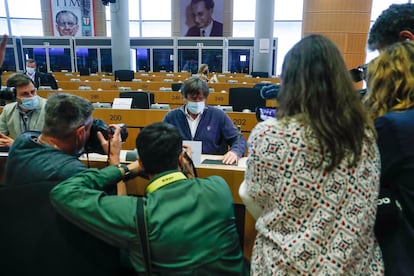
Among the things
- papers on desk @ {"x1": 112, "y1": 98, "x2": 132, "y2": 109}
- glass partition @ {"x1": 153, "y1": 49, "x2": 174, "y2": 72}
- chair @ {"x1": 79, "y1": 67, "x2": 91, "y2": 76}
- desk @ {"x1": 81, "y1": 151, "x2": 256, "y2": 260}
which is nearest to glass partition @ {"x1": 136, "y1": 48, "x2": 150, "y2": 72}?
glass partition @ {"x1": 153, "y1": 49, "x2": 174, "y2": 72}

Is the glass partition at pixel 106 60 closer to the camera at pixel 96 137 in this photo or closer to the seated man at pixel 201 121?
the seated man at pixel 201 121

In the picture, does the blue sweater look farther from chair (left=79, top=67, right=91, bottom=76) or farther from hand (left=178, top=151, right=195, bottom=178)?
Result: chair (left=79, top=67, right=91, bottom=76)

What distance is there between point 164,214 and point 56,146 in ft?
2.02

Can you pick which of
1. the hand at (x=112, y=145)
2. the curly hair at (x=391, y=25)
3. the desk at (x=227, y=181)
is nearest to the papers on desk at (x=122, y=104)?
the desk at (x=227, y=181)

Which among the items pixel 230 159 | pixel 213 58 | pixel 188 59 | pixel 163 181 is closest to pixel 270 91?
pixel 163 181

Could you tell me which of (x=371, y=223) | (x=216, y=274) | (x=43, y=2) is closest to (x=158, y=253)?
(x=216, y=274)

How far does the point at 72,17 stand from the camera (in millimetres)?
13188

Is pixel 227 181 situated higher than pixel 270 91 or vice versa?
pixel 270 91

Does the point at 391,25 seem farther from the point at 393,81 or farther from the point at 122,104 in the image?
the point at 122,104

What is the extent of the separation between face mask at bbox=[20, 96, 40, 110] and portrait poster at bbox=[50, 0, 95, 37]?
12049mm

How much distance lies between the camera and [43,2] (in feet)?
43.1

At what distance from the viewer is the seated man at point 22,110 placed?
2.52m

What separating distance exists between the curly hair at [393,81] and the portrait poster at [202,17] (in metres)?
12.6

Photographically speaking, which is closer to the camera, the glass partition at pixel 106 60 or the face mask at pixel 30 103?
the face mask at pixel 30 103
